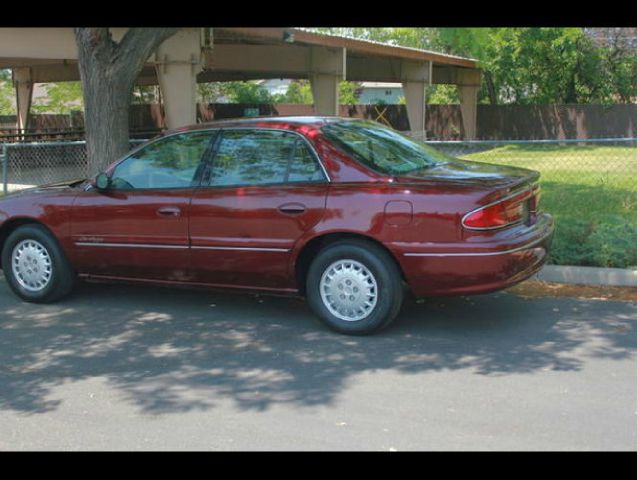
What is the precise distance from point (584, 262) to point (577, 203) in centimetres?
329

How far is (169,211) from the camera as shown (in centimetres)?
640

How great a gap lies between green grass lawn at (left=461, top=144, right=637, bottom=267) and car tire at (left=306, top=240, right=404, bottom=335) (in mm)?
2768

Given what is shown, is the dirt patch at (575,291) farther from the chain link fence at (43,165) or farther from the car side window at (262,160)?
the chain link fence at (43,165)

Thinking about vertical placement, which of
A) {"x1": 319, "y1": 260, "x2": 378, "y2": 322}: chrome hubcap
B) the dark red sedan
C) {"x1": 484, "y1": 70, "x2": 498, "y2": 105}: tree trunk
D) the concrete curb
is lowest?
the concrete curb

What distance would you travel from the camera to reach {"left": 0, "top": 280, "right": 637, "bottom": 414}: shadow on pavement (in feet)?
16.1

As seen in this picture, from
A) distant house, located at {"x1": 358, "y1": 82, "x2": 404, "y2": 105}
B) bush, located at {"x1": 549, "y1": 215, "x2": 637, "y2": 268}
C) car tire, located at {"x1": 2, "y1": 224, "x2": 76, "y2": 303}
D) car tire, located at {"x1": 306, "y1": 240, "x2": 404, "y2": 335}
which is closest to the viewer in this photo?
car tire, located at {"x1": 306, "y1": 240, "x2": 404, "y2": 335}

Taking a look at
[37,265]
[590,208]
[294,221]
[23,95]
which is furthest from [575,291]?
[23,95]

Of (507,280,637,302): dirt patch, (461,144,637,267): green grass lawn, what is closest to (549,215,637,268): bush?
(461,144,637,267): green grass lawn

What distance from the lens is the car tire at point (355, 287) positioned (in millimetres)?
5691

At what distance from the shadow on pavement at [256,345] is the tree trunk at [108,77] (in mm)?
2549

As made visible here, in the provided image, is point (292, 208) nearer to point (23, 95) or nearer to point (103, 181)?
point (103, 181)

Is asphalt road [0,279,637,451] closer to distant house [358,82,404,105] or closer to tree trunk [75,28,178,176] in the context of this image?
tree trunk [75,28,178,176]

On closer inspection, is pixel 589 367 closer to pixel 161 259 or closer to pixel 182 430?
pixel 182 430

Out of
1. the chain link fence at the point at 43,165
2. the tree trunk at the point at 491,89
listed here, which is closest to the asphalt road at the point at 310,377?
the chain link fence at the point at 43,165
